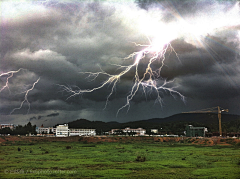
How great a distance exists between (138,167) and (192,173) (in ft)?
18.3

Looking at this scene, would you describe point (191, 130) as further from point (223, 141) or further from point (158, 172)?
point (158, 172)

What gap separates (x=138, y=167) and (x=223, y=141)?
171ft

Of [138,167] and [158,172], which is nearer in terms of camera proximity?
[158,172]

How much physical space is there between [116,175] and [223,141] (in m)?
56.9

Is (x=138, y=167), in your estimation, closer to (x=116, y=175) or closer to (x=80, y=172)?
(x=116, y=175)

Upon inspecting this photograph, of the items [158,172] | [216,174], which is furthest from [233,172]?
[158,172]

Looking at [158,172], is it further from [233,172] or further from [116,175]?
[233,172]

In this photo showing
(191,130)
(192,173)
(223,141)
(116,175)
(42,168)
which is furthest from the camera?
(191,130)

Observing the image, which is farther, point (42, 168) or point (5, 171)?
point (42, 168)

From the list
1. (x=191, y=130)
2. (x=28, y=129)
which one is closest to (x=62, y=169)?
(x=191, y=130)

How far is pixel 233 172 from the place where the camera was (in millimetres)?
21188

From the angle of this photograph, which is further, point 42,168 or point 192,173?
point 42,168

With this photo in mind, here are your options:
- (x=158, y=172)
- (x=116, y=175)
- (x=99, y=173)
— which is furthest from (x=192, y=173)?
(x=99, y=173)

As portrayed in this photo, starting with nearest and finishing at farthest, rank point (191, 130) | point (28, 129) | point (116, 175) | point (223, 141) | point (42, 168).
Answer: point (116, 175), point (42, 168), point (223, 141), point (191, 130), point (28, 129)
